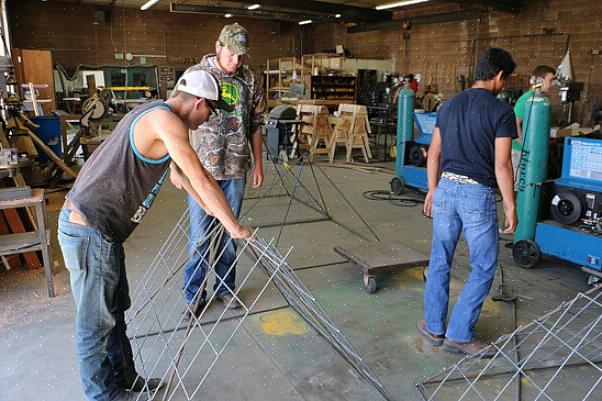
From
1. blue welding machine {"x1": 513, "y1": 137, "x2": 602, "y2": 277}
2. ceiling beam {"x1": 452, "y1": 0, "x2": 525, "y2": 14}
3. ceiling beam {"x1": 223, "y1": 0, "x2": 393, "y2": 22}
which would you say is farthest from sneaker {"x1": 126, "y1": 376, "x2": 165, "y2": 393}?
ceiling beam {"x1": 223, "y1": 0, "x2": 393, "y2": 22}

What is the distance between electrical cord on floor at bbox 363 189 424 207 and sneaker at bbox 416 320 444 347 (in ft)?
9.40

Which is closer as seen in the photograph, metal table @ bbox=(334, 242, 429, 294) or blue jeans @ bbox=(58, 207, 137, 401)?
blue jeans @ bbox=(58, 207, 137, 401)

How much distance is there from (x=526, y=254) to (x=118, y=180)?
3038 mm

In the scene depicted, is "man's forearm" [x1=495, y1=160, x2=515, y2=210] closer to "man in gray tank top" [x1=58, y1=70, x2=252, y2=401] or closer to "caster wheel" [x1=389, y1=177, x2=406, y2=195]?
"man in gray tank top" [x1=58, y1=70, x2=252, y2=401]

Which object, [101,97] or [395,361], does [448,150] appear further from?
[101,97]

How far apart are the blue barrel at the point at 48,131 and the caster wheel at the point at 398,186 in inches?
175

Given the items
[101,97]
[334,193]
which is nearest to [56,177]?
[101,97]

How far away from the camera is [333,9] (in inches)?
453

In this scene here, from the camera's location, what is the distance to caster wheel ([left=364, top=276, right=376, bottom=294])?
3.19 meters

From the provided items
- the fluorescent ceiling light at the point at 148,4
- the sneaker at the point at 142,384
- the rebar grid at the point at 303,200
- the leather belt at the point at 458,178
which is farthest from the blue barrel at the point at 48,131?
the fluorescent ceiling light at the point at 148,4

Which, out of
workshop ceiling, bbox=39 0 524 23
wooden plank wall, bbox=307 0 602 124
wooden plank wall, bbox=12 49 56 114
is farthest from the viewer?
workshop ceiling, bbox=39 0 524 23

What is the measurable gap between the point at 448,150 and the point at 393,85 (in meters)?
8.59

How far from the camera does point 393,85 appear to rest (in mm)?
10625

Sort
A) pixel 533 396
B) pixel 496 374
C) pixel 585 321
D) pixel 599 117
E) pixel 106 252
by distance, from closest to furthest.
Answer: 1. pixel 106 252
2. pixel 533 396
3. pixel 496 374
4. pixel 585 321
5. pixel 599 117
